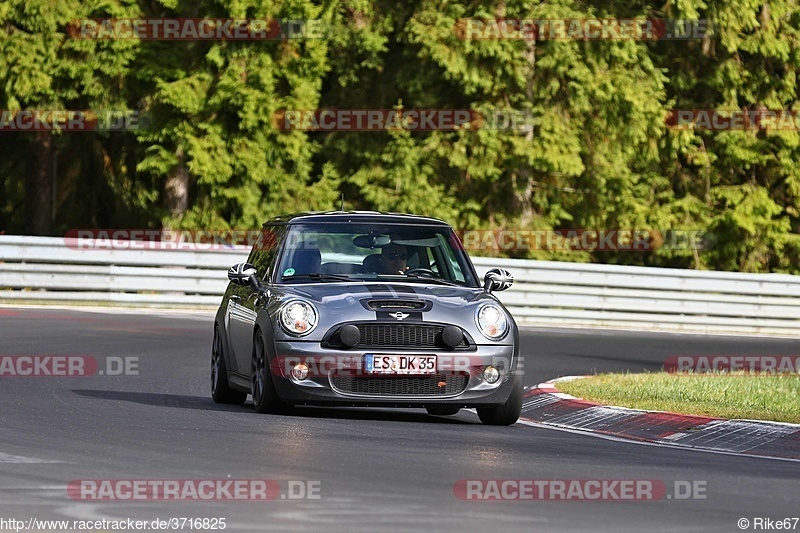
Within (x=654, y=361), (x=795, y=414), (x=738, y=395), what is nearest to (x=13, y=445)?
(x=795, y=414)

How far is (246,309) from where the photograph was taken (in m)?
13.5

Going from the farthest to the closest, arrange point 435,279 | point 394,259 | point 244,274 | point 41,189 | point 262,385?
point 41,189 < point 244,274 < point 394,259 < point 435,279 < point 262,385

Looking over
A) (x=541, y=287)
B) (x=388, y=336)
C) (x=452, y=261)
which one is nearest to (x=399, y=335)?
(x=388, y=336)

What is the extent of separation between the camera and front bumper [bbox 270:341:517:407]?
12.3m

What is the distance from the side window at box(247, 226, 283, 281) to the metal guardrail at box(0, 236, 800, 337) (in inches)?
449

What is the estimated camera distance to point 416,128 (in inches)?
1324

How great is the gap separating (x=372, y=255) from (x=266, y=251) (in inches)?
42.6

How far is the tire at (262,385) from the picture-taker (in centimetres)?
1260

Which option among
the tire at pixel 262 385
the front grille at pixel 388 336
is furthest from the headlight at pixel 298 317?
the tire at pixel 262 385

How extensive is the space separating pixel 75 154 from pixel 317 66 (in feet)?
21.0

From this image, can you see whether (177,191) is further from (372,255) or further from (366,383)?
(366,383)

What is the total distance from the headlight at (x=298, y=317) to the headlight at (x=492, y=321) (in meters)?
1.20

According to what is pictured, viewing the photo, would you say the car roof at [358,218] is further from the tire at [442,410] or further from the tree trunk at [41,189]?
the tree trunk at [41,189]

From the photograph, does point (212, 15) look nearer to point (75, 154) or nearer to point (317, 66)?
point (317, 66)
